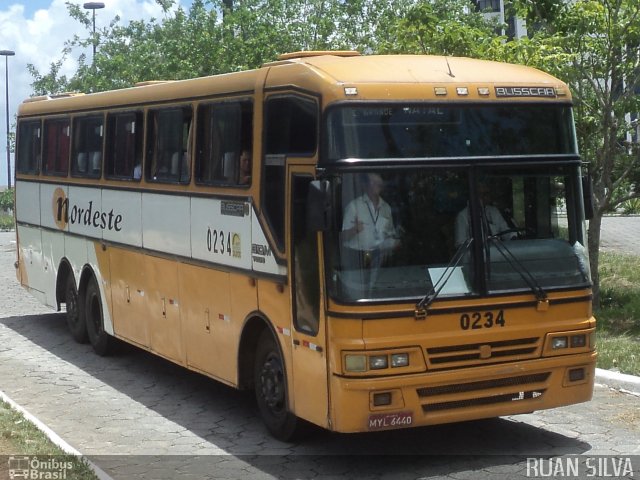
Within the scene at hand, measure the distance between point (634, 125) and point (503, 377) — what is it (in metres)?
9.92

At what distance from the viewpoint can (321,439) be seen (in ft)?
32.3

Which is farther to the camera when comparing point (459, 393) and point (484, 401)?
point (484, 401)

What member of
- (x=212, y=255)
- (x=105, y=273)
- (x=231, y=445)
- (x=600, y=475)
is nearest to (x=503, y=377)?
(x=600, y=475)

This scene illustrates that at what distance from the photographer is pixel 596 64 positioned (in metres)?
16.9

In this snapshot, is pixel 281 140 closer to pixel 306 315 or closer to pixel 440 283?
pixel 306 315

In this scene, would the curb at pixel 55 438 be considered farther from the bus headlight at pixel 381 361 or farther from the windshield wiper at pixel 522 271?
the windshield wiper at pixel 522 271

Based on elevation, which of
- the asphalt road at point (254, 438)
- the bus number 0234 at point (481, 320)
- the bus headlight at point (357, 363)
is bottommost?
the asphalt road at point (254, 438)

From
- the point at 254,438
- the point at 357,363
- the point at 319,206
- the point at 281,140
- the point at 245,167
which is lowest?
the point at 254,438

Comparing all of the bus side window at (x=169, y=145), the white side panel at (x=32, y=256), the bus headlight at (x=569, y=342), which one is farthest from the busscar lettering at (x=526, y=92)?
the white side panel at (x=32, y=256)

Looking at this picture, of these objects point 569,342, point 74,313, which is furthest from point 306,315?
point 74,313

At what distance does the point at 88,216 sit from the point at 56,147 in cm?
181

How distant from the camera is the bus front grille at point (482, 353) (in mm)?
8625

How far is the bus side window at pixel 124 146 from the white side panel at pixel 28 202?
3.27m

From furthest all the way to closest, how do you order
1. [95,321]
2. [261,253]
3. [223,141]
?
[95,321]
[223,141]
[261,253]
